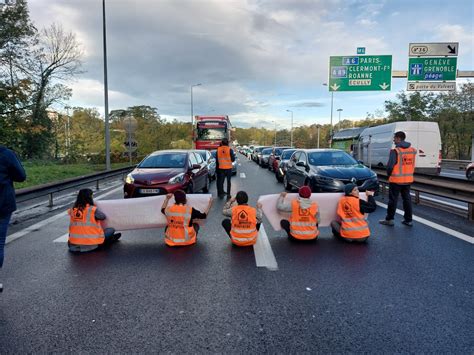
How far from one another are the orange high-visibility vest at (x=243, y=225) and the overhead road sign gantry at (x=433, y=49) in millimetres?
16428

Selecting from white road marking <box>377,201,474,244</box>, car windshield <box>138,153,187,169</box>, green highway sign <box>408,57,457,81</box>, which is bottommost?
white road marking <box>377,201,474,244</box>

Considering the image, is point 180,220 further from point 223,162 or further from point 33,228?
point 223,162

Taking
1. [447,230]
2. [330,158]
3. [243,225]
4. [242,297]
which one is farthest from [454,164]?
[242,297]

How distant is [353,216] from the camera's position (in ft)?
18.7

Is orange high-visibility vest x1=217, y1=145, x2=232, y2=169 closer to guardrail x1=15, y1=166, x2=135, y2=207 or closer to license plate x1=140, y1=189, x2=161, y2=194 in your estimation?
license plate x1=140, y1=189, x2=161, y2=194

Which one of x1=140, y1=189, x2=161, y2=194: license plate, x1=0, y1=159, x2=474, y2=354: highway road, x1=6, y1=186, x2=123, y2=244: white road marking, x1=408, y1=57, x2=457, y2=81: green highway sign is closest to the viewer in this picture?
x1=0, y1=159, x2=474, y2=354: highway road

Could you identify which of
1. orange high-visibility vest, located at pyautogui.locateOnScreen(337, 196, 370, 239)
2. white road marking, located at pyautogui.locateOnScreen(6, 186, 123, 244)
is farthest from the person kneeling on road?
white road marking, located at pyautogui.locateOnScreen(6, 186, 123, 244)

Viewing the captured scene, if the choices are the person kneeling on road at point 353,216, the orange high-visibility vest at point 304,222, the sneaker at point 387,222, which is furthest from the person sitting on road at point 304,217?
the sneaker at point 387,222

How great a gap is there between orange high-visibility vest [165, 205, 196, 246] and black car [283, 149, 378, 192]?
4.59m

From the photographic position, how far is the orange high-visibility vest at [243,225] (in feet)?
17.6

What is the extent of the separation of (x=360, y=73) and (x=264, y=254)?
58.0 feet

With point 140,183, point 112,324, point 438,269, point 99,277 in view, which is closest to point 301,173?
point 140,183

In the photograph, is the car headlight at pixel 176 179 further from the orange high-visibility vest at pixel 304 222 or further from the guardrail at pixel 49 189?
the orange high-visibility vest at pixel 304 222

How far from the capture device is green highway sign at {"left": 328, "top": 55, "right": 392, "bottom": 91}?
19.4 metres
